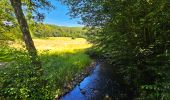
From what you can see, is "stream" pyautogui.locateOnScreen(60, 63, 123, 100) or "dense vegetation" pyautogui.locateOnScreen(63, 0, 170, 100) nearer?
"dense vegetation" pyautogui.locateOnScreen(63, 0, 170, 100)

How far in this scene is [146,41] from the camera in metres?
13.6

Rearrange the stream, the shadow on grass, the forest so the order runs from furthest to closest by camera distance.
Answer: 1. the stream
2. the shadow on grass
3. the forest

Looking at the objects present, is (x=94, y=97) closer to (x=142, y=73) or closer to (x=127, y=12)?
(x=142, y=73)

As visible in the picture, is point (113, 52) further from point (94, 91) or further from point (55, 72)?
point (94, 91)

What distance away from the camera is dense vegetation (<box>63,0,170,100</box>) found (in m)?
A: 11.4

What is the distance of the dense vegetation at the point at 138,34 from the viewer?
11.4m

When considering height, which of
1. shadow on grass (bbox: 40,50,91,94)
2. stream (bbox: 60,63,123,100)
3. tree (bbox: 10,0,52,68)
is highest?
tree (bbox: 10,0,52,68)

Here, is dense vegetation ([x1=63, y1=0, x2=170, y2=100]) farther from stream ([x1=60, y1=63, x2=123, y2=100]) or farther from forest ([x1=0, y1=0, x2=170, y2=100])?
stream ([x1=60, y1=63, x2=123, y2=100])

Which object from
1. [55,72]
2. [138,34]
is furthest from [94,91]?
[138,34]

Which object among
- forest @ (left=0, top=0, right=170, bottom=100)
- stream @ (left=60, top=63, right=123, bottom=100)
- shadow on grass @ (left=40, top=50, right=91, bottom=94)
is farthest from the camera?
stream @ (left=60, top=63, right=123, bottom=100)

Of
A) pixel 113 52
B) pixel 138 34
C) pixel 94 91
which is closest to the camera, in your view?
pixel 138 34

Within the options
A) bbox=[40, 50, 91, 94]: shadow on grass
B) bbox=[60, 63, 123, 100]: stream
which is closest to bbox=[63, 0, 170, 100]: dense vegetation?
bbox=[60, 63, 123, 100]: stream

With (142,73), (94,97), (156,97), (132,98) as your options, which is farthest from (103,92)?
(156,97)

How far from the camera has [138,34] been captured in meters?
13.6
